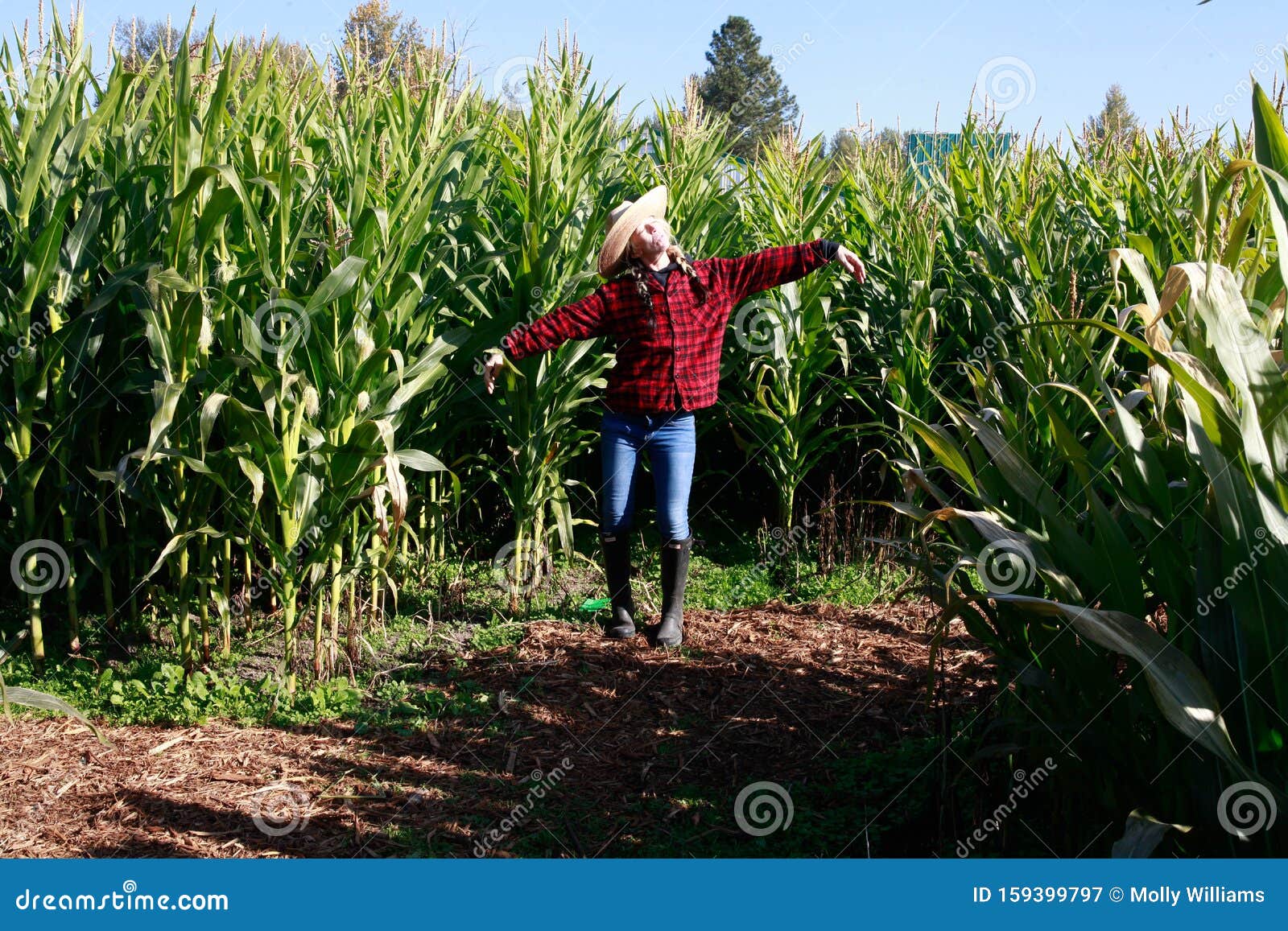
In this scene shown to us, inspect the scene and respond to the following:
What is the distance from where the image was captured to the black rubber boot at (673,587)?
441cm

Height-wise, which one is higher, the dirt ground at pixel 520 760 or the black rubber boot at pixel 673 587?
the black rubber boot at pixel 673 587

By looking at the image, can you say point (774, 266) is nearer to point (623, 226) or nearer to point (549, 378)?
point (623, 226)

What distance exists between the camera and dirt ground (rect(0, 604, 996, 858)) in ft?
9.81

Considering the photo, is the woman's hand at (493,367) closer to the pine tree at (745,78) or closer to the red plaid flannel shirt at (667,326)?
the red plaid flannel shirt at (667,326)

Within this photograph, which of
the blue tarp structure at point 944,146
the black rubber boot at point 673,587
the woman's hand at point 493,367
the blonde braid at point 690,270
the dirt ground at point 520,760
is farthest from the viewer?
the blue tarp structure at point 944,146

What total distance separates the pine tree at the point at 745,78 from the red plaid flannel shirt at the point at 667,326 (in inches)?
1494

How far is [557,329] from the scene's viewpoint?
4125mm

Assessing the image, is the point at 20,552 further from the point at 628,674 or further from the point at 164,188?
the point at 628,674

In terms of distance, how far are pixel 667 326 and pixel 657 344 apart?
3.0 inches

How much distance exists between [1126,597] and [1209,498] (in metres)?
0.28

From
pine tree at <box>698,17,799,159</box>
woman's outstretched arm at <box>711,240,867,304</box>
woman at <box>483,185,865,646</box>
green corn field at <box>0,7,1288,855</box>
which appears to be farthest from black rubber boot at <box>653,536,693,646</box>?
pine tree at <box>698,17,799,159</box>

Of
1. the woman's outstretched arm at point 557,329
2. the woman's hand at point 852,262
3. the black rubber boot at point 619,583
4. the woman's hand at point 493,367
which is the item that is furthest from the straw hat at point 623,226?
the black rubber boot at point 619,583

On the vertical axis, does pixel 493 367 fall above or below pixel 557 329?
below

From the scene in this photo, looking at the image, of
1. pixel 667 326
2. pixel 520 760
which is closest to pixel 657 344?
pixel 667 326
